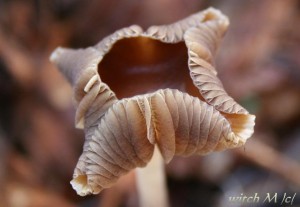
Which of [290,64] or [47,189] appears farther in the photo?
[290,64]

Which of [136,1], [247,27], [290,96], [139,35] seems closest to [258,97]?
[290,96]

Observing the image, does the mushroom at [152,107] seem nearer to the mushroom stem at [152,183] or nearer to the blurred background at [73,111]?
the mushroom stem at [152,183]

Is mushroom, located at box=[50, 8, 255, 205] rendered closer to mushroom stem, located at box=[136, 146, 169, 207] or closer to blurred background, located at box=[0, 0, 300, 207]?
mushroom stem, located at box=[136, 146, 169, 207]

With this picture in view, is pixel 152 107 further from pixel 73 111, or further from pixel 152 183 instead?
pixel 73 111

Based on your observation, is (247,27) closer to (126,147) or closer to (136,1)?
(136,1)

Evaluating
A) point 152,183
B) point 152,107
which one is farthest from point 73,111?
point 152,107

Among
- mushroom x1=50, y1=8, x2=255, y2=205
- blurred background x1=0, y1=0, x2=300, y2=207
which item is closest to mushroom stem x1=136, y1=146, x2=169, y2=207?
mushroom x1=50, y1=8, x2=255, y2=205

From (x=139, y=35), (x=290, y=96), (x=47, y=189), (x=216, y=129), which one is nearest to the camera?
(x=216, y=129)

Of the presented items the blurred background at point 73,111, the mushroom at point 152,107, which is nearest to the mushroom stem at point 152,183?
the mushroom at point 152,107
